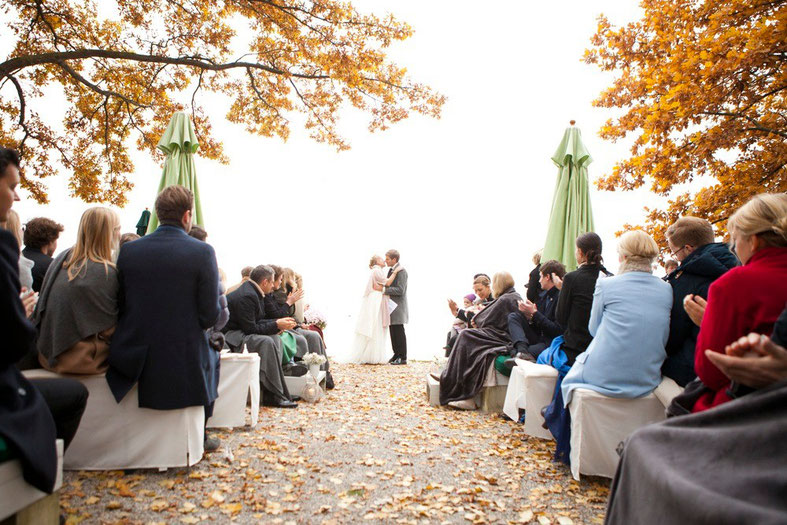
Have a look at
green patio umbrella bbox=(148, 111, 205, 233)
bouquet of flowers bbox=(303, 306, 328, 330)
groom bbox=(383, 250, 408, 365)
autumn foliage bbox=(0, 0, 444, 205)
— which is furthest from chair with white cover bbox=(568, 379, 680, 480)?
autumn foliage bbox=(0, 0, 444, 205)

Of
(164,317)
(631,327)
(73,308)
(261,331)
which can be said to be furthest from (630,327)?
(261,331)

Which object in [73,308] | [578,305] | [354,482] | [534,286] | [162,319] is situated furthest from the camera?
[534,286]

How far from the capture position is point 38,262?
3906 millimetres

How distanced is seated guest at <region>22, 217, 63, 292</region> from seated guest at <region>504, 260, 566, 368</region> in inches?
163

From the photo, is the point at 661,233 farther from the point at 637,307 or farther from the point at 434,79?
the point at 434,79

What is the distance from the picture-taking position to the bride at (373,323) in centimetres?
892

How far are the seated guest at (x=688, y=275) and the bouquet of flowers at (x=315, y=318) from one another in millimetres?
4772

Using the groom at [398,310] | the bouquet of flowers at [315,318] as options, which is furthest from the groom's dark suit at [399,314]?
the bouquet of flowers at [315,318]

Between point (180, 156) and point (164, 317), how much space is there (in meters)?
2.95

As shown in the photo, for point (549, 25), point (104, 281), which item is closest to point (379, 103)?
point (549, 25)

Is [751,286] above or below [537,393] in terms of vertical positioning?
above

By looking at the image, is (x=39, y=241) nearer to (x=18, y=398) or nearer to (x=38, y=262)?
(x=38, y=262)

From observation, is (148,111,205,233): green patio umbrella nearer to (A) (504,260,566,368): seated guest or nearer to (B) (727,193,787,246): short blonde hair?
(A) (504,260,566,368): seated guest

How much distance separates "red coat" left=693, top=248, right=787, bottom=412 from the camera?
1.79 m
